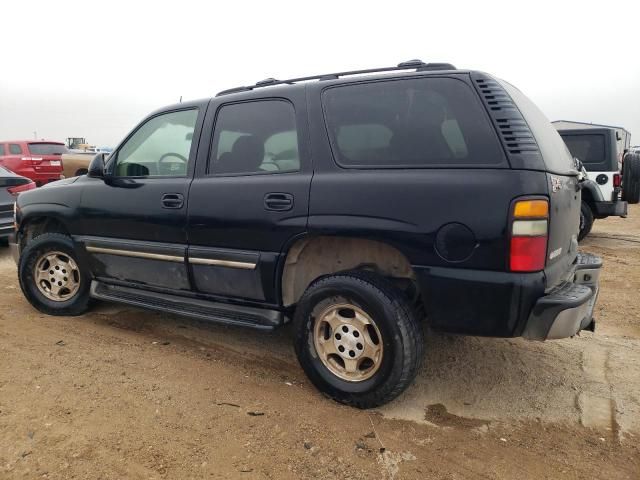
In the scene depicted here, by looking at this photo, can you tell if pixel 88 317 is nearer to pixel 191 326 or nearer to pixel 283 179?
pixel 191 326

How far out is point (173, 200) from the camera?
3.37 meters

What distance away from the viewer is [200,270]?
3.32m

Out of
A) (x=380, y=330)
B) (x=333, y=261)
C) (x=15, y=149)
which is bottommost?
(x=380, y=330)

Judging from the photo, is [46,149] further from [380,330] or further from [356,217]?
[380,330]

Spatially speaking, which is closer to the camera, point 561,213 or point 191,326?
point 561,213

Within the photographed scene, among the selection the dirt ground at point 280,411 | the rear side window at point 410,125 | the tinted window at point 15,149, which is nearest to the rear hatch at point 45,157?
the tinted window at point 15,149

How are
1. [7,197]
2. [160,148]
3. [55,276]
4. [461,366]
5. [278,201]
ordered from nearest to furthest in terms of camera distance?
[278,201] < [461,366] < [160,148] < [55,276] < [7,197]

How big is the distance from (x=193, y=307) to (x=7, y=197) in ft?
16.3

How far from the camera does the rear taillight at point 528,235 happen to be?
2316 millimetres

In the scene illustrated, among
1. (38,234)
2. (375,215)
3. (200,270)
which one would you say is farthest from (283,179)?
(38,234)

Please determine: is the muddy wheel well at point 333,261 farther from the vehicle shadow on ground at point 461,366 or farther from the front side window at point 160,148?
the front side window at point 160,148

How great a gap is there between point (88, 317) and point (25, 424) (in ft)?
5.90

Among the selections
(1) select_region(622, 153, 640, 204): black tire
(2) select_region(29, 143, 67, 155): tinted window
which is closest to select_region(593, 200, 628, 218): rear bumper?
(1) select_region(622, 153, 640, 204): black tire

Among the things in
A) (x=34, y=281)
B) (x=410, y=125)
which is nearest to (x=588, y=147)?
(x=410, y=125)
